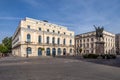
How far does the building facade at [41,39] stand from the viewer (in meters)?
47.5

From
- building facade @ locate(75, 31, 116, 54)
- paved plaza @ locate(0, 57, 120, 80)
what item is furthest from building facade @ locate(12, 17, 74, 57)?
paved plaza @ locate(0, 57, 120, 80)

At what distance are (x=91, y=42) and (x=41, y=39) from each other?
36.6m

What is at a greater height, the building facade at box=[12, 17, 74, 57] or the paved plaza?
the building facade at box=[12, 17, 74, 57]

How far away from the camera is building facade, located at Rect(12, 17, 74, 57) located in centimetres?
4750

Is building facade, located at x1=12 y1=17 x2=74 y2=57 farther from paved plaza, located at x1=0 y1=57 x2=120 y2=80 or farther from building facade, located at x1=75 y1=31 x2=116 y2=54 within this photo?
paved plaza, located at x1=0 y1=57 x2=120 y2=80

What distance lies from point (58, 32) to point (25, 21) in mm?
17746

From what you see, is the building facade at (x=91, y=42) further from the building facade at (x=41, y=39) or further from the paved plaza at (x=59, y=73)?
the paved plaza at (x=59, y=73)

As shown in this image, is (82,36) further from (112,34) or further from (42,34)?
(42,34)

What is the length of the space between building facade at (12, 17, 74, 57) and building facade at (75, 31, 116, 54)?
16.9 meters

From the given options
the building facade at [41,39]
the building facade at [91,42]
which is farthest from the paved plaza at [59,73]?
the building facade at [91,42]

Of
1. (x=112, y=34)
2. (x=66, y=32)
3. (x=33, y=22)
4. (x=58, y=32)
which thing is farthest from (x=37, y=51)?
(x=112, y=34)

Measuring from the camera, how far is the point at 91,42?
78.2m

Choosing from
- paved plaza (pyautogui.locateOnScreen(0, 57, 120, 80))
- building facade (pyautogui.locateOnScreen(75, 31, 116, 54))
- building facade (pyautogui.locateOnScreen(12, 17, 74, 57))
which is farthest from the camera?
building facade (pyautogui.locateOnScreen(75, 31, 116, 54))

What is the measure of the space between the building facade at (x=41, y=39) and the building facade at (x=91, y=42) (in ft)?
55.3
